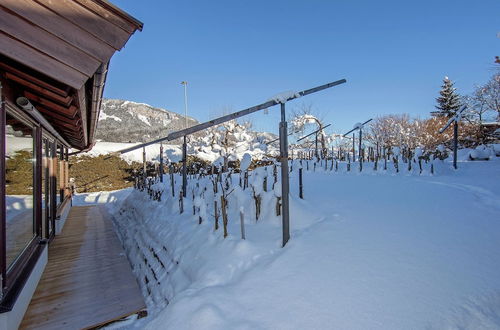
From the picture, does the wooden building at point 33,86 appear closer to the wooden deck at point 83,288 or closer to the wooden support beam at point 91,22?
the wooden support beam at point 91,22

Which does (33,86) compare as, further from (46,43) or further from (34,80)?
(46,43)

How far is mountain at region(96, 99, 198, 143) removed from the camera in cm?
2930

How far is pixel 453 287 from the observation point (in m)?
2.18

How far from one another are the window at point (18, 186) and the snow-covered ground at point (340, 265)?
1796 millimetres

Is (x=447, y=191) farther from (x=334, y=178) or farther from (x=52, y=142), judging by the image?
(x=52, y=142)

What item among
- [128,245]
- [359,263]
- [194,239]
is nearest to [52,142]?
[128,245]

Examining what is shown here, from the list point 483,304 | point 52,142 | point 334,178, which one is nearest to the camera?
point 483,304

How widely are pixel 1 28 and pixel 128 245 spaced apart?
18.6 ft

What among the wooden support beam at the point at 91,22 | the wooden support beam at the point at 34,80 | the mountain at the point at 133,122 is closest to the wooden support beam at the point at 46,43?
the wooden support beam at the point at 91,22

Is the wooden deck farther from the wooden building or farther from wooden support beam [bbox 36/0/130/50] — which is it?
wooden support beam [bbox 36/0/130/50]

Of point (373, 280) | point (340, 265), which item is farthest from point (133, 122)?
point (373, 280)

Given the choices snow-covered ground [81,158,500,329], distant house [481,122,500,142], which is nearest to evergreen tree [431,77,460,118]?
distant house [481,122,500,142]

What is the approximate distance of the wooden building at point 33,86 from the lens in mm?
1466

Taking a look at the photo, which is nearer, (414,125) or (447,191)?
(447,191)
